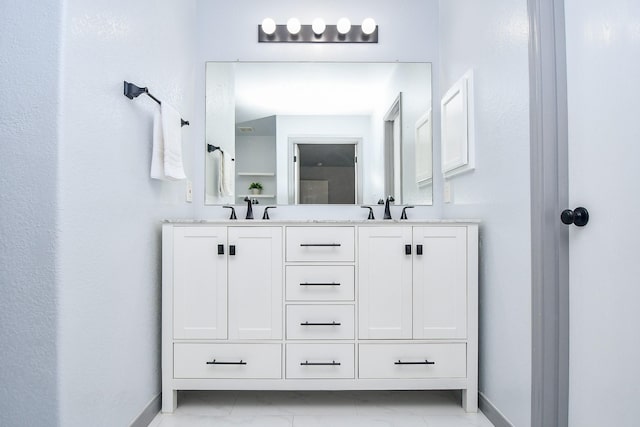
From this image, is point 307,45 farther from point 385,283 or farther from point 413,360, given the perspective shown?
point 413,360

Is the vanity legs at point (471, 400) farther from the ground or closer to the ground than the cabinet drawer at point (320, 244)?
closer to the ground

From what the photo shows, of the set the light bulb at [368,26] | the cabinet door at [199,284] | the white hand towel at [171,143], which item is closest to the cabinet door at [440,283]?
the cabinet door at [199,284]

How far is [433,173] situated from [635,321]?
146 centimetres

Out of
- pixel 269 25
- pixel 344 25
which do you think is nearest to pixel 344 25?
pixel 344 25

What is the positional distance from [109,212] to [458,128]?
1.66 metres

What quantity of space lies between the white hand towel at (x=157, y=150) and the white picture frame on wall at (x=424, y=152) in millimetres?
1439

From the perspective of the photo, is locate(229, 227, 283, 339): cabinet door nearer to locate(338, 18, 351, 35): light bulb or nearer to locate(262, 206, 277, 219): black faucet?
locate(262, 206, 277, 219): black faucet

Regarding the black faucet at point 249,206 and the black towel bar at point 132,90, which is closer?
the black towel bar at point 132,90

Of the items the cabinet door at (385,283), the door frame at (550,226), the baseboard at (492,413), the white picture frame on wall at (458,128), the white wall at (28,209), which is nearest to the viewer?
the white wall at (28,209)

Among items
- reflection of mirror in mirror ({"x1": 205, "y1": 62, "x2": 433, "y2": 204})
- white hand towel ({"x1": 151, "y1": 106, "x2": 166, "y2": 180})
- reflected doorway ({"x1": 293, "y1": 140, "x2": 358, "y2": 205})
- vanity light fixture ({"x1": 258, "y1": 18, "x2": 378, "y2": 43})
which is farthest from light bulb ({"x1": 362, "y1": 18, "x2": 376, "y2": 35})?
white hand towel ({"x1": 151, "y1": 106, "x2": 166, "y2": 180})

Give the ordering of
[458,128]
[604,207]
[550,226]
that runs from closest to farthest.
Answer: [604,207], [550,226], [458,128]

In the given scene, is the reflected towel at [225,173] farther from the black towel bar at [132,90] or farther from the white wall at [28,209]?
the white wall at [28,209]

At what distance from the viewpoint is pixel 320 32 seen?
2.37 metres

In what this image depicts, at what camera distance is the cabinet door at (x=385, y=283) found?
70.9 inches
